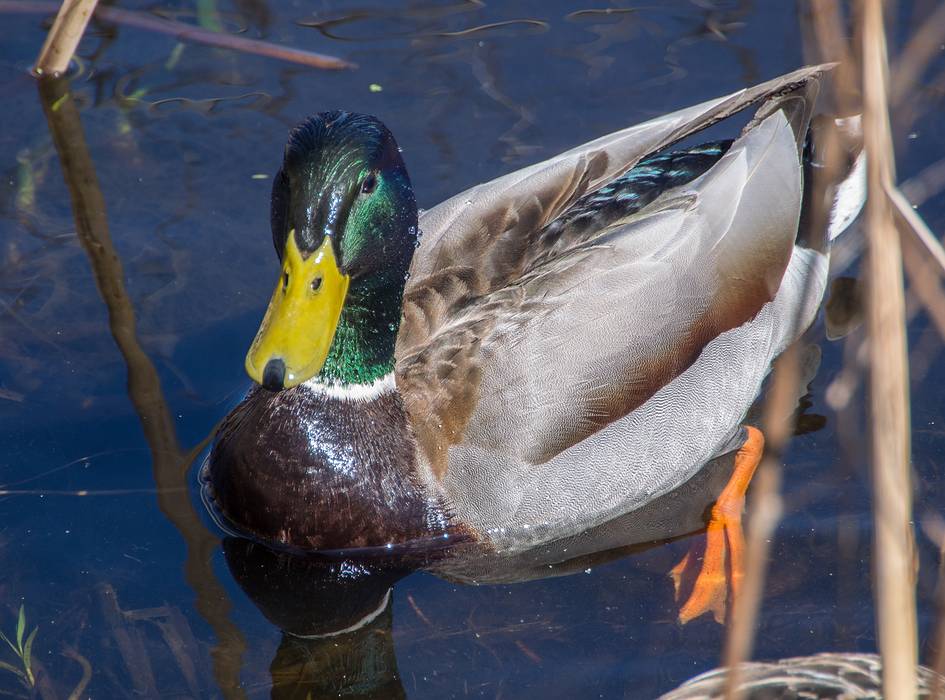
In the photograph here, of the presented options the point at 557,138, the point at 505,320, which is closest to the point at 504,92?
the point at 557,138

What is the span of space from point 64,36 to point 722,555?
419 cm

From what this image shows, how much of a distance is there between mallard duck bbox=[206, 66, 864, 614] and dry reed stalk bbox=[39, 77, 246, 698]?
0.64 ft

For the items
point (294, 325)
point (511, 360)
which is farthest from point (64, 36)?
point (511, 360)

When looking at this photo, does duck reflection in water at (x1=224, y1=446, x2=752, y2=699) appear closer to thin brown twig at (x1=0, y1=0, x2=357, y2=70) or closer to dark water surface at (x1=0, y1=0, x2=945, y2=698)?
dark water surface at (x1=0, y1=0, x2=945, y2=698)

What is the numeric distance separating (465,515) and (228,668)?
0.97 metres

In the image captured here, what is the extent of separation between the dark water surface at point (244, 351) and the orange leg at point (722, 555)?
68 mm

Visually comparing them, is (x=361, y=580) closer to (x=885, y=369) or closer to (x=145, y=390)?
(x=145, y=390)

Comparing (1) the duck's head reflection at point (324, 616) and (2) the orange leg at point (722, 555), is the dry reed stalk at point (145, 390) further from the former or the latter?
(2) the orange leg at point (722, 555)

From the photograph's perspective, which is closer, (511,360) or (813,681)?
(813,681)

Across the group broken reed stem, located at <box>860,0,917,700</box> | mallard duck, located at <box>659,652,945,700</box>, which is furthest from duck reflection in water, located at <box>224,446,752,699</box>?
broken reed stem, located at <box>860,0,917,700</box>

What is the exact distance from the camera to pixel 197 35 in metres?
6.98

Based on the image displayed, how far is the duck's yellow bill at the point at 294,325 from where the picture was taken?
13.2ft

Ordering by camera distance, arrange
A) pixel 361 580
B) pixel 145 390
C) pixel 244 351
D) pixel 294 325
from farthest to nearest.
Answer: pixel 244 351, pixel 145 390, pixel 361 580, pixel 294 325

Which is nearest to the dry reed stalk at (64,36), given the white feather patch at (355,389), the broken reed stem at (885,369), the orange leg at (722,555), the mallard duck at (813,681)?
the white feather patch at (355,389)
